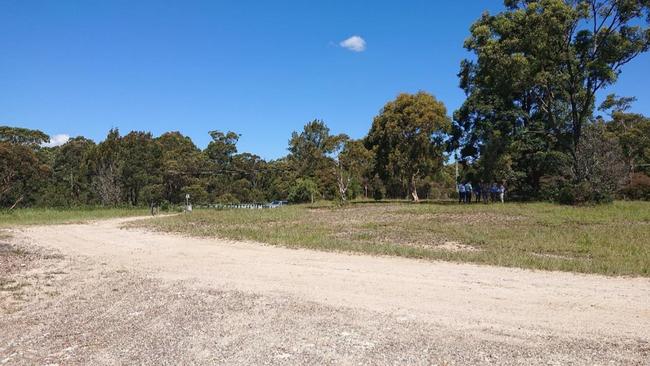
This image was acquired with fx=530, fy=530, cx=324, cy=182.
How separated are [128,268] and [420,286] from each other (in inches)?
272

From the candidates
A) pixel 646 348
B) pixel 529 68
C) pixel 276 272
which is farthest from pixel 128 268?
pixel 529 68

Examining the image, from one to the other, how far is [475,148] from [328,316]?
35.7m

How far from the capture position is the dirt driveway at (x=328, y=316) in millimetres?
5891

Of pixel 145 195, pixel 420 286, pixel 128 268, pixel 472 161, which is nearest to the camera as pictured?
pixel 420 286

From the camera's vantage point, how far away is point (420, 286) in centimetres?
934

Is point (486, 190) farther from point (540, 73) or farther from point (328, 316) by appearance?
point (328, 316)

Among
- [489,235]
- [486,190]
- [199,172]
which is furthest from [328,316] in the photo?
[199,172]

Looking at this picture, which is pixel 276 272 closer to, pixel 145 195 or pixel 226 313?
pixel 226 313

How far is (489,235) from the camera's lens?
17.0 meters

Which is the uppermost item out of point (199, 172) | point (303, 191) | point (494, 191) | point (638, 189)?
point (199, 172)

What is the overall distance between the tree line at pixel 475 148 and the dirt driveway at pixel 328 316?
21.7 meters

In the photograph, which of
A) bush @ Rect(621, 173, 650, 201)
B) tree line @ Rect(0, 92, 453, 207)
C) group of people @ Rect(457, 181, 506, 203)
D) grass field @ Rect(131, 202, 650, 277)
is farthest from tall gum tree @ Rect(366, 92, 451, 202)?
grass field @ Rect(131, 202, 650, 277)

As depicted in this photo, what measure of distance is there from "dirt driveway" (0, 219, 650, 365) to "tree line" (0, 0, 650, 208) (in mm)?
21721

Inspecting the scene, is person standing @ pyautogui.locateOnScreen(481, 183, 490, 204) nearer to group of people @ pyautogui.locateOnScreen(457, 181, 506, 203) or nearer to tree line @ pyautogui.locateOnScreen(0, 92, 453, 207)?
group of people @ pyautogui.locateOnScreen(457, 181, 506, 203)
